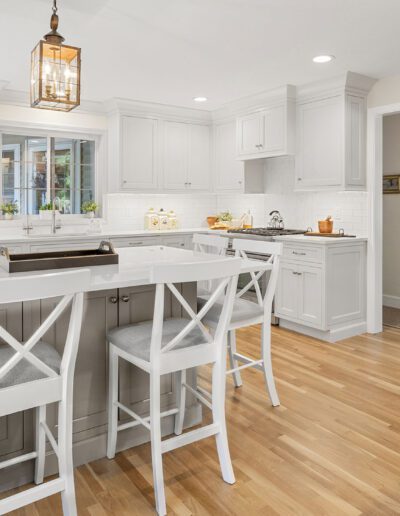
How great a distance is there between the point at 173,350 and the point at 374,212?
3.25 m

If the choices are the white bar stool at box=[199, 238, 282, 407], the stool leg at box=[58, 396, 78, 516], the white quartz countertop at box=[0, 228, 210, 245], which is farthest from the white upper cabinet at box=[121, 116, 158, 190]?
the stool leg at box=[58, 396, 78, 516]

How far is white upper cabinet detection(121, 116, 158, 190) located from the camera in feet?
17.9

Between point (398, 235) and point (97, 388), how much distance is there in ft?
15.1

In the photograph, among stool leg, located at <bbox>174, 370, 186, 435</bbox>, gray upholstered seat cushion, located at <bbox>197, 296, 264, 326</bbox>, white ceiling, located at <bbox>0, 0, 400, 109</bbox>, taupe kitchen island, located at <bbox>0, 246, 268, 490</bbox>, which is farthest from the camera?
white ceiling, located at <bbox>0, 0, 400, 109</bbox>

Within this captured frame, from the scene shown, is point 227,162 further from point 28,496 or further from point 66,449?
point 28,496

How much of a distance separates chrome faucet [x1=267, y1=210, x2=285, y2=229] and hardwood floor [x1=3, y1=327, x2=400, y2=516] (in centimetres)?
246

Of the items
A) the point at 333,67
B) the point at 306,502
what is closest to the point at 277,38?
the point at 333,67

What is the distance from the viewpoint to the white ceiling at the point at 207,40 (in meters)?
2.85

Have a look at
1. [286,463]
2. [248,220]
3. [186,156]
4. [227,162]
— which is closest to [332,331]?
[248,220]

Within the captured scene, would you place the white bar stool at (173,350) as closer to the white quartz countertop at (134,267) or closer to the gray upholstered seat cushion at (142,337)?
the gray upholstered seat cushion at (142,337)

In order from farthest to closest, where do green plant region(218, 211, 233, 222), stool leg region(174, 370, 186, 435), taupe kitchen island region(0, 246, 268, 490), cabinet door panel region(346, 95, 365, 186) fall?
green plant region(218, 211, 233, 222), cabinet door panel region(346, 95, 365, 186), stool leg region(174, 370, 186, 435), taupe kitchen island region(0, 246, 268, 490)

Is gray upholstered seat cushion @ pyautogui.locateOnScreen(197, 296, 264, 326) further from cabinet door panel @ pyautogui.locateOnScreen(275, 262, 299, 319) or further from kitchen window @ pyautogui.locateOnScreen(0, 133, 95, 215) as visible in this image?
kitchen window @ pyautogui.locateOnScreen(0, 133, 95, 215)

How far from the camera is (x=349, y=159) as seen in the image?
14.6ft

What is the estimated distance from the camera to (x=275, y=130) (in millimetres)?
4996
